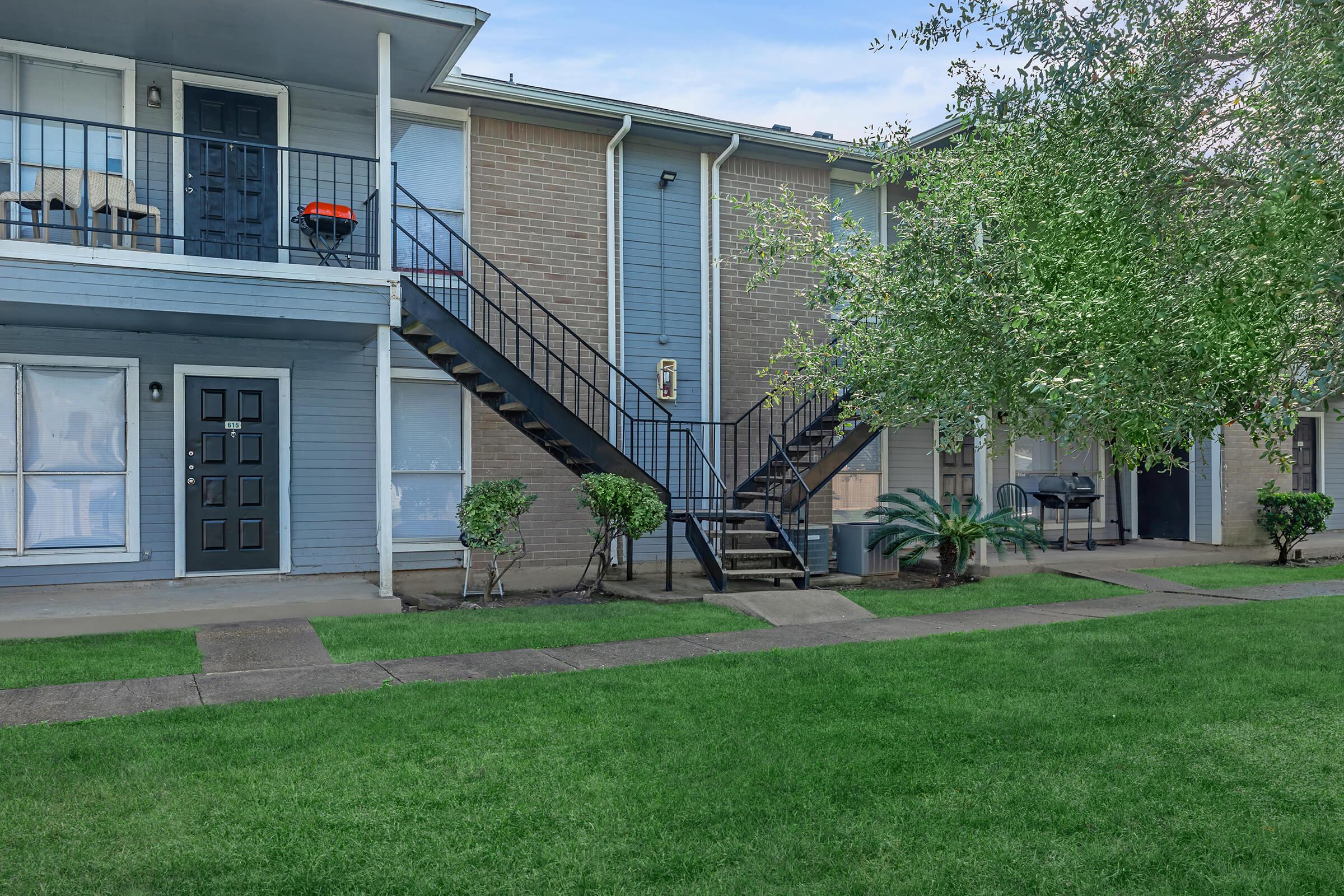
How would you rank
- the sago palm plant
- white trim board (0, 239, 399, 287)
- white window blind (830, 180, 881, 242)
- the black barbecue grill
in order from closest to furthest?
white trim board (0, 239, 399, 287) < the sago palm plant < white window blind (830, 180, 881, 242) < the black barbecue grill

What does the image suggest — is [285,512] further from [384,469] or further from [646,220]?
[646,220]

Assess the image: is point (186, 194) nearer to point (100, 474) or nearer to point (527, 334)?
point (100, 474)

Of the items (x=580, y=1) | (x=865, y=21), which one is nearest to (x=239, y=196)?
(x=580, y=1)

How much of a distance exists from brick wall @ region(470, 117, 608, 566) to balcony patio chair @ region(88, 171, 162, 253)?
3092mm

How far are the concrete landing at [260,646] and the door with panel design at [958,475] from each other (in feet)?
28.9

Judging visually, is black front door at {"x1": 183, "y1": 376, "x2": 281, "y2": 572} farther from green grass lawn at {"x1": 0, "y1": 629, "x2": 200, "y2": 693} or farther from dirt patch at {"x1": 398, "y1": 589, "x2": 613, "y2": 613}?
green grass lawn at {"x1": 0, "y1": 629, "x2": 200, "y2": 693}

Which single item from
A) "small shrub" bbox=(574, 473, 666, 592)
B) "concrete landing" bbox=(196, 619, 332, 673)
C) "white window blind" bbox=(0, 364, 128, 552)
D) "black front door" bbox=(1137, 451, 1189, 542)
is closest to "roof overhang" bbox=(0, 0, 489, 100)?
"white window blind" bbox=(0, 364, 128, 552)

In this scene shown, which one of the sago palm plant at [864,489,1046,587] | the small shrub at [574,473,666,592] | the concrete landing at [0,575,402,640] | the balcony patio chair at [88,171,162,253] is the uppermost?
the balcony patio chair at [88,171,162,253]

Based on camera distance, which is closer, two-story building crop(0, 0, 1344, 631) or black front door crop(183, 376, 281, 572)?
two-story building crop(0, 0, 1344, 631)

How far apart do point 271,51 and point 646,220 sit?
4.16 meters

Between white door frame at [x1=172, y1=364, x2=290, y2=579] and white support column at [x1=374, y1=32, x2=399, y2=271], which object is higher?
white support column at [x1=374, y1=32, x2=399, y2=271]

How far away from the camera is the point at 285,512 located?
9258 millimetres

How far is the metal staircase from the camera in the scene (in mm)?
8938

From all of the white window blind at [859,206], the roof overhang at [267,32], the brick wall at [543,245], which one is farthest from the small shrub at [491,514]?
the white window blind at [859,206]
